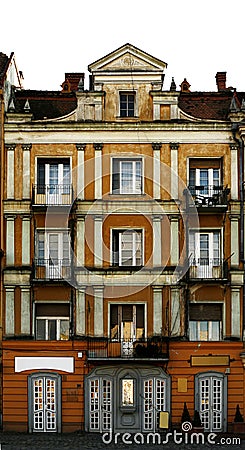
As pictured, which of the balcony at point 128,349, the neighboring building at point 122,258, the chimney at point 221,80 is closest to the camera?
the balcony at point 128,349

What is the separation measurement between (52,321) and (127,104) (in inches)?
403

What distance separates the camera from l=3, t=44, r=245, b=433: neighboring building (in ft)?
112

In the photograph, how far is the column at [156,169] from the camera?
116ft

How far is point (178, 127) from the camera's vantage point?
35438 mm

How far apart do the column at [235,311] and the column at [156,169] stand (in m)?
5.33

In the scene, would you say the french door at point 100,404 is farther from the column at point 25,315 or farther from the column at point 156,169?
the column at point 156,169

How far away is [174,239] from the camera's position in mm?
35250

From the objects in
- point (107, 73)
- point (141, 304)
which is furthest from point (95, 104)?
point (141, 304)

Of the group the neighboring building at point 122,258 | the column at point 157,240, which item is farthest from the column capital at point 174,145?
the column at point 157,240

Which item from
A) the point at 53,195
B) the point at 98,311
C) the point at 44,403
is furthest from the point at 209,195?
the point at 44,403

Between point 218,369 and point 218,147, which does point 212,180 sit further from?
point 218,369

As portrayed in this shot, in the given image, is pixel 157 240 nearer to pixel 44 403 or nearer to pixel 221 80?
pixel 44 403

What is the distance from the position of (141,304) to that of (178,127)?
7978mm

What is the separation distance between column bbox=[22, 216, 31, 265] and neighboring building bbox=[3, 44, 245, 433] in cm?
4
